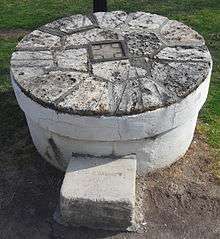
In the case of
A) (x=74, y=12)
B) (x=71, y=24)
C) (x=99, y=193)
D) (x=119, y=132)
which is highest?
(x=71, y=24)

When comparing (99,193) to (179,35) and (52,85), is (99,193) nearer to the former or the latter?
(52,85)

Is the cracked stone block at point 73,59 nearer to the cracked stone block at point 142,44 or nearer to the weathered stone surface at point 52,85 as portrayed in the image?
the weathered stone surface at point 52,85

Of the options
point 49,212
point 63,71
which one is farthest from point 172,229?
point 63,71

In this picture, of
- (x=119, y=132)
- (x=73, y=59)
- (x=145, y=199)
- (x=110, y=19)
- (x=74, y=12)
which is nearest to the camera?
(x=119, y=132)

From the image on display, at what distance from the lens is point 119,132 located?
4.45 metres

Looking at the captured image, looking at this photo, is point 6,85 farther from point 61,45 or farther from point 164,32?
point 164,32

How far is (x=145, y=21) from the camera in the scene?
5.86m

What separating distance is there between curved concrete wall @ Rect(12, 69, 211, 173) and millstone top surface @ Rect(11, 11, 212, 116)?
73mm

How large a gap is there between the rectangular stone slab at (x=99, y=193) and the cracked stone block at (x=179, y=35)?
1.48 m

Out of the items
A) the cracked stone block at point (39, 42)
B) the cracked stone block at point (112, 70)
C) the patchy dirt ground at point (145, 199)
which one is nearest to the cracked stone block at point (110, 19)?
the cracked stone block at point (39, 42)

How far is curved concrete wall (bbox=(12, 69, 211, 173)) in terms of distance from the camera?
4.43m

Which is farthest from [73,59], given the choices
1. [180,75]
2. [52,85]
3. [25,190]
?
[25,190]

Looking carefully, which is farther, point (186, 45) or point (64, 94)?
point (186, 45)

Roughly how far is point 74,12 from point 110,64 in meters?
3.91
